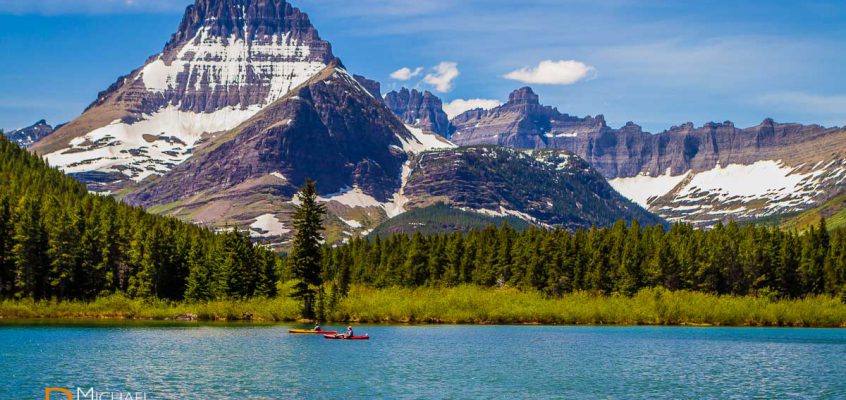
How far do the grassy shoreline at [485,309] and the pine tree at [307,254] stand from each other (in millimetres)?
3327

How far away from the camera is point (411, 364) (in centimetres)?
8100

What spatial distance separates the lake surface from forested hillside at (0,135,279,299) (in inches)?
921

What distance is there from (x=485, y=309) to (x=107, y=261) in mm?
60035

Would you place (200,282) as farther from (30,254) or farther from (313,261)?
(30,254)

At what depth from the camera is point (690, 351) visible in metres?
97.8

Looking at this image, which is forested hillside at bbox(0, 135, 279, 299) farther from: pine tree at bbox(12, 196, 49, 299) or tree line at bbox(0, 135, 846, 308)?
tree line at bbox(0, 135, 846, 308)

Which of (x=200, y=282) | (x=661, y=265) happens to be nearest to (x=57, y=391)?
(x=200, y=282)

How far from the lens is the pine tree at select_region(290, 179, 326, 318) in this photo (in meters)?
132

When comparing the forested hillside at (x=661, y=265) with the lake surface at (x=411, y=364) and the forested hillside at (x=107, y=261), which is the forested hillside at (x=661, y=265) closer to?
the forested hillside at (x=107, y=261)

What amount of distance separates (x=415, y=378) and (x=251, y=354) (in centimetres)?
2105

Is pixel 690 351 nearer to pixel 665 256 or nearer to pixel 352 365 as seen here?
Result: pixel 352 365

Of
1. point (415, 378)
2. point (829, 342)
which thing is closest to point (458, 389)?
point (415, 378)

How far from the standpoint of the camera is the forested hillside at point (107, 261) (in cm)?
13912

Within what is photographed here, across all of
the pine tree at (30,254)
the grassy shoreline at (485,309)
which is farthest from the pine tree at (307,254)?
the pine tree at (30,254)
